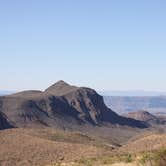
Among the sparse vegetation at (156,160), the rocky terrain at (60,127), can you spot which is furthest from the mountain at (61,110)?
the sparse vegetation at (156,160)

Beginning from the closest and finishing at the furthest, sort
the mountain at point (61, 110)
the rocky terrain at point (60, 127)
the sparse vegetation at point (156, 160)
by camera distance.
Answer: the sparse vegetation at point (156, 160) → the rocky terrain at point (60, 127) → the mountain at point (61, 110)

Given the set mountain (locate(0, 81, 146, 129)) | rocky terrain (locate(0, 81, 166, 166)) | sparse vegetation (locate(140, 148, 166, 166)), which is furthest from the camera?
mountain (locate(0, 81, 146, 129))

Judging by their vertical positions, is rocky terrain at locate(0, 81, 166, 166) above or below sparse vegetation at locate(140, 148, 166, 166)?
below

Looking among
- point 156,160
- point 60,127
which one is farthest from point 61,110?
point 156,160

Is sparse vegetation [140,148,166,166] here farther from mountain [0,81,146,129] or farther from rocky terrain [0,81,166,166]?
mountain [0,81,146,129]

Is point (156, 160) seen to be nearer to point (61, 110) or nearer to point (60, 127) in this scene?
point (60, 127)

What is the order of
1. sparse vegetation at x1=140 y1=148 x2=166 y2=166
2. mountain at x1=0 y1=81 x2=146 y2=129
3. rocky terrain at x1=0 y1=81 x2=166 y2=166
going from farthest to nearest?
mountain at x1=0 y1=81 x2=146 y2=129, rocky terrain at x1=0 y1=81 x2=166 y2=166, sparse vegetation at x1=140 y1=148 x2=166 y2=166

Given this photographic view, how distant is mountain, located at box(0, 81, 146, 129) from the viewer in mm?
157250

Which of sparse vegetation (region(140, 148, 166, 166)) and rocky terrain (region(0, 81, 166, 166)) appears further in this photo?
rocky terrain (region(0, 81, 166, 166))

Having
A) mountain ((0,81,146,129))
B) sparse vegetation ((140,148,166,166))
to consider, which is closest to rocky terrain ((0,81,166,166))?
mountain ((0,81,146,129))

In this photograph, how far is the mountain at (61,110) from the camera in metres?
157

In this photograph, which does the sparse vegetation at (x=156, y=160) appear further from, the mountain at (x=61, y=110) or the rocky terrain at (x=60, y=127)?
the mountain at (x=61, y=110)

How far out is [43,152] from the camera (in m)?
57.4

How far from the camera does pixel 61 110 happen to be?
170500 mm
